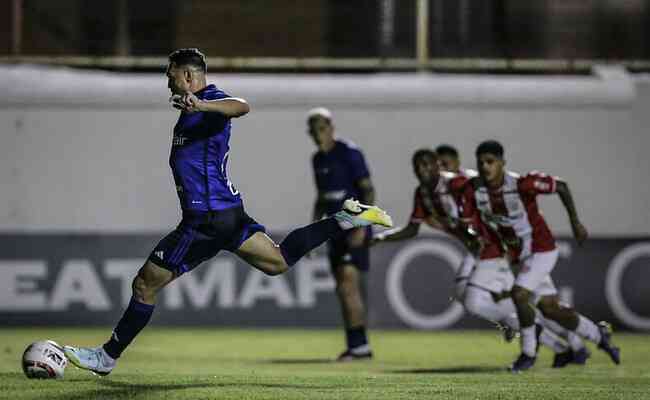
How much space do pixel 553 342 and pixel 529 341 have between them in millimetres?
Result: 872

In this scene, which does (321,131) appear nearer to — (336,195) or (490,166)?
(336,195)

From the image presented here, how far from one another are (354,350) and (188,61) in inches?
177

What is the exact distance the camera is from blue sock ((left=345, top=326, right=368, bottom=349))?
41.3 feet

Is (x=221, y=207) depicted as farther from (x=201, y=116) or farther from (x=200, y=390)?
(x=200, y=390)

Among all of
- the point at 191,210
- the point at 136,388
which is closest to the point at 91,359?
the point at 136,388

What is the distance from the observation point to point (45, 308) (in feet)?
53.7

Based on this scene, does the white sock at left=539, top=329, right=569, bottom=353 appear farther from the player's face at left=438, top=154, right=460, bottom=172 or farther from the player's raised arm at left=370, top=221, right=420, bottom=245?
the player's face at left=438, top=154, right=460, bottom=172

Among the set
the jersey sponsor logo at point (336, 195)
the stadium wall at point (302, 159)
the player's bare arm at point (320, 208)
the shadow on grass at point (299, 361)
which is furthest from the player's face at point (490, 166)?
the stadium wall at point (302, 159)

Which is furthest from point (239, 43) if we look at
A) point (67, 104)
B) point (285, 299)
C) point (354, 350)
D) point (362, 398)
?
point (362, 398)

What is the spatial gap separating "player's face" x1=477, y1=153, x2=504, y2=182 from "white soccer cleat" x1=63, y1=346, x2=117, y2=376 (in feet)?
12.0

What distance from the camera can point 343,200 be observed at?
12891 mm

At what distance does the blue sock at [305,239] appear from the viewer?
30.6ft

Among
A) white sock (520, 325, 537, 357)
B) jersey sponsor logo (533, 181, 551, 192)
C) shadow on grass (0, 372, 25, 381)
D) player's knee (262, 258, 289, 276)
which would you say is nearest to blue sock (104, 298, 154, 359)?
shadow on grass (0, 372, 25, 381)

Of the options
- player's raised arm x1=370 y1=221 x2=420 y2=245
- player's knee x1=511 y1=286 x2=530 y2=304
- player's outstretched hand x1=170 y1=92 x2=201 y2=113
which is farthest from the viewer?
player's raised arm x1=370 y1=221 x2=420 y2=245
